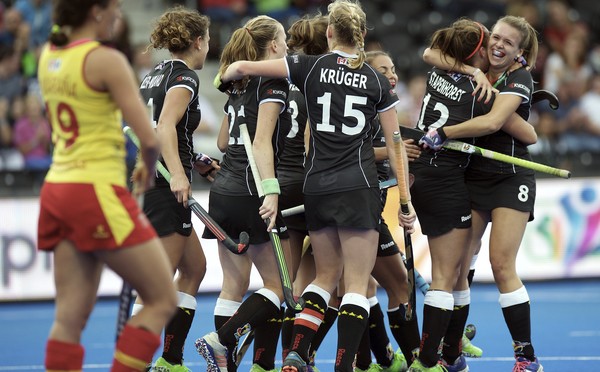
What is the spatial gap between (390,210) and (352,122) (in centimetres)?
384

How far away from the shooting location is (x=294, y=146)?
571 cm

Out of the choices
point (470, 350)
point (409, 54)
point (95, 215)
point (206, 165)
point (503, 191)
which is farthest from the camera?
point (409, 54)

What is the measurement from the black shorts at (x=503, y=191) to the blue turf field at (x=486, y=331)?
3.72 feet

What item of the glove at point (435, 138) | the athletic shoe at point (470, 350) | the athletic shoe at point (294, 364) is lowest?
the athletic shoe at point (470, 350)

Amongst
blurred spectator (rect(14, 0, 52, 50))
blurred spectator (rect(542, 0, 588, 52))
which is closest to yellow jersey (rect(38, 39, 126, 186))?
blurred spectator (rect(14, 0, 52, 50))

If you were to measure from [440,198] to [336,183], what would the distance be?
32.7 inches

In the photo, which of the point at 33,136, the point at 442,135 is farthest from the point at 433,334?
the point at 33,136

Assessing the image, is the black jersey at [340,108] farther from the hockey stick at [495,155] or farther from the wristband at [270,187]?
the hockey stick at [495,155]

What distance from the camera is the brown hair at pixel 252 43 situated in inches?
207

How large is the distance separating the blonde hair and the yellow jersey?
1.50 meters

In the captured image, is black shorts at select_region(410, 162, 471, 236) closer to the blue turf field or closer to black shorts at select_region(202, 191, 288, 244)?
black shorts at select_region(202, 191, 288, 244)

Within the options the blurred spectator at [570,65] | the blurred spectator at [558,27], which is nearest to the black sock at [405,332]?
the blurred spectator at [570,65]

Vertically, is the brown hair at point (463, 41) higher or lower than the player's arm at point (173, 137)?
higher

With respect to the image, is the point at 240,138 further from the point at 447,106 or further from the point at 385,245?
the point at 447,106
